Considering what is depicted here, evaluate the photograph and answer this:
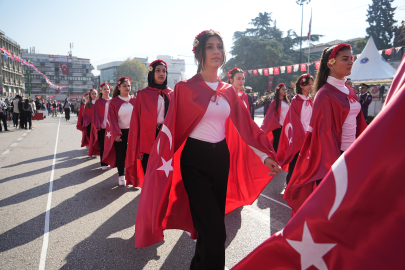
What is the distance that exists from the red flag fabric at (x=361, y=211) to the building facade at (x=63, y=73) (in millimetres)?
105009

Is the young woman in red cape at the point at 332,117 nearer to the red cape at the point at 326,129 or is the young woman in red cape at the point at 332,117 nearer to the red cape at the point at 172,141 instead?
the red cape at the point at 326,129

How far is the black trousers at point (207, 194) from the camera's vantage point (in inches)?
92.8

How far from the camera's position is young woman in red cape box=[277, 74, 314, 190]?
5.41 m

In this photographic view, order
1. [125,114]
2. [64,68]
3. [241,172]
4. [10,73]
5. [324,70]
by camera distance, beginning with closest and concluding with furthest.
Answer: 1. [241,172]
2. [324,70]
3. [125,114]
4. [10,73]
5. [64,68]

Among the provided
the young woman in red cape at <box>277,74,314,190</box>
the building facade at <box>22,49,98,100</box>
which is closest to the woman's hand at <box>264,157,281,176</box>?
the young woman in red cape at <box>277,74,314,190</box>

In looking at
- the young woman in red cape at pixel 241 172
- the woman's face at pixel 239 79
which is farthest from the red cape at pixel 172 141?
the woman's face at pixel 239 79

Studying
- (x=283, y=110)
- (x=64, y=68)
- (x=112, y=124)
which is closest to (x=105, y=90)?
(x=112, y=124)

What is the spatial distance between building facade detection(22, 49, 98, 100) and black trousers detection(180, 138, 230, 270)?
339 feet

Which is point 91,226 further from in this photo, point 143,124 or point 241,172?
point 241,172

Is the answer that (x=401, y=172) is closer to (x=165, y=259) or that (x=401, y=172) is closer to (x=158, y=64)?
(x=165, y=259)

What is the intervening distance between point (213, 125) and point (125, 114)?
12.8 feet

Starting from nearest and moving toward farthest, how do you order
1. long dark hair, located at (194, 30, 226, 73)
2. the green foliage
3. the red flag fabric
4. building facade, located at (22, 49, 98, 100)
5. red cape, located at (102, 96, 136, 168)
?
the red flag fabric
long dark hair, located at (194, 30, 226, 73)
red cape, located at (102, 96, 136, 168)
the green foliage
building facade, located at (22, 49, 98, 100)

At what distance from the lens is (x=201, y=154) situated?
2.54 meters

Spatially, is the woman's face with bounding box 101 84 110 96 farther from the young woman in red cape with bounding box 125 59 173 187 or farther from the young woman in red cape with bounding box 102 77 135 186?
the young woman in red cape with bounding box 125 59 173 187
